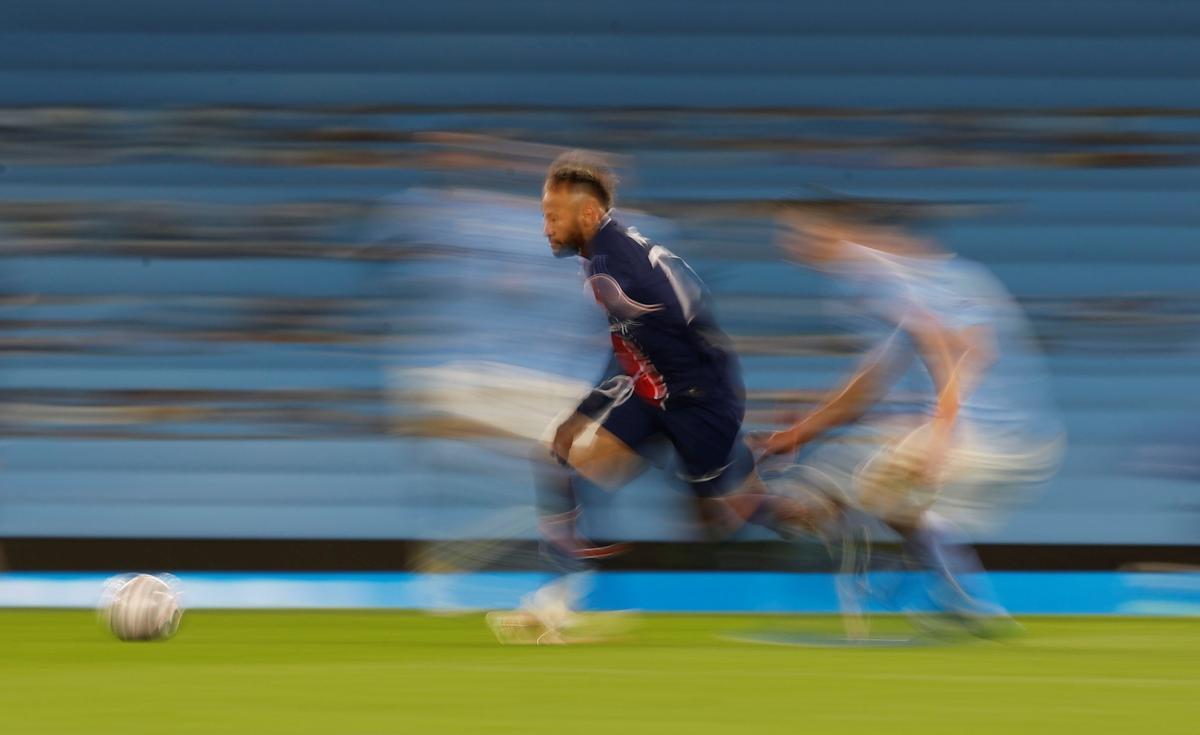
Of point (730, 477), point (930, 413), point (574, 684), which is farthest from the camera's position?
point (930, 413)

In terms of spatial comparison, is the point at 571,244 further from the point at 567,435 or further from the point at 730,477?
the point at 730,477

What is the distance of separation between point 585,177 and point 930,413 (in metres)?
1.20

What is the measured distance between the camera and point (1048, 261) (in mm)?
8414

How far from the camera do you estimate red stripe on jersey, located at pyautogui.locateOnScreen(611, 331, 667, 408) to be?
18.0 ft

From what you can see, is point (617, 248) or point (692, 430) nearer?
point (617, 248)

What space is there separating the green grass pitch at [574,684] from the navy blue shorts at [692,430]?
0.49 metres

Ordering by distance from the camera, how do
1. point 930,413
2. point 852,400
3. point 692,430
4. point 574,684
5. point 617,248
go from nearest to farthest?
point 574,684
point 617,248
point 692,430
point 930,413
point 852,400

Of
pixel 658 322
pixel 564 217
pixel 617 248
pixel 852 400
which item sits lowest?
pixel 852 400

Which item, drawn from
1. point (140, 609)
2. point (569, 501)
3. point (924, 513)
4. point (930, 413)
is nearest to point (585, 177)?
point (569, 501)

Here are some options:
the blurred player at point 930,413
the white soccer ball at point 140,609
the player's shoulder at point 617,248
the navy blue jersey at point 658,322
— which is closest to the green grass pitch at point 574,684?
the white soccer ball at point 140,609

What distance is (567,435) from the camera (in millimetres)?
5508

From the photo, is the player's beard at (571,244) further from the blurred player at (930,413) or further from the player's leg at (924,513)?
the player's leg at (924,513)

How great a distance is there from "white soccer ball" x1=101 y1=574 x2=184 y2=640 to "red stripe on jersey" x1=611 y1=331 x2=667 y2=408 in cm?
142

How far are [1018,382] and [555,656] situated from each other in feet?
6.45
